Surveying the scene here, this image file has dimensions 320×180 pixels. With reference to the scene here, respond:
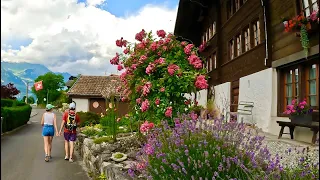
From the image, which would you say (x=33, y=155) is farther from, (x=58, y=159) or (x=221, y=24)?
(x=221, y=24)

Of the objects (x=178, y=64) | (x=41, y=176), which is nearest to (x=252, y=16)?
(x=178, y=64)

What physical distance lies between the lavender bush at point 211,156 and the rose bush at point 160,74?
1.98 m

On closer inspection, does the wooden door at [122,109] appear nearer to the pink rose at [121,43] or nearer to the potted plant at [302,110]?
the pink rose at [121,43]

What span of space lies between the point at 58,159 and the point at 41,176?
6.77 ft

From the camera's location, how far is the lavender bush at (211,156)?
8.65ft

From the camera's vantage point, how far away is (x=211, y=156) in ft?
9.98

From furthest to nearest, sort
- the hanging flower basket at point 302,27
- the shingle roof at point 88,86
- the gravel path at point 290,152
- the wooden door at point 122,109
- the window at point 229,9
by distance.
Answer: the shingle roof at point 88,86 < the window at point 229,9 < the wooden door at point 122,109 < the gravel path at point 290,152 < the hanging flower basket at point 302,27

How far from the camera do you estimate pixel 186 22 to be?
719 inches

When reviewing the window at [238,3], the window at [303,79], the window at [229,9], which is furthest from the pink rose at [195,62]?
the window at [229,9]

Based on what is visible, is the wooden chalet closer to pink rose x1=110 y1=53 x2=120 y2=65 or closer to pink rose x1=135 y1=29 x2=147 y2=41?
pink rose x1=135 y1=29 x2=147 y2=41

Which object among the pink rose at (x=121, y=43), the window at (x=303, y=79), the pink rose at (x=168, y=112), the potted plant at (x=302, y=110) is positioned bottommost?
the pink rose at (x=168, y=112)

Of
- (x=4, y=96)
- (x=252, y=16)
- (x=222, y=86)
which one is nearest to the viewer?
(x=4, y=96)

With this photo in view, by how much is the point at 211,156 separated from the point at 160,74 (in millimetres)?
3036

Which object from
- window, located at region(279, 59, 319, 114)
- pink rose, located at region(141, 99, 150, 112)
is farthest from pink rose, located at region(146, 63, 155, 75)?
window, located at region(279, 59, 319, 114)
